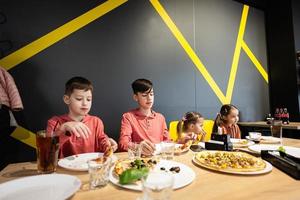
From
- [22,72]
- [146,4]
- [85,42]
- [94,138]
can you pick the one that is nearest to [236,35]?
[146,4]

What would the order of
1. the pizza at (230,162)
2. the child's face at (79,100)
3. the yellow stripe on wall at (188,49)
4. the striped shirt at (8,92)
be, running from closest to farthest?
the pizza at (230,162) → the child's face at (79,100) → the striped shirt at (8,92) → the yellow stripe on wall at (188,49)

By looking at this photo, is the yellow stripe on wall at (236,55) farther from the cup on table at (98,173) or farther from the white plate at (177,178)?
the cup on table at (98,173)

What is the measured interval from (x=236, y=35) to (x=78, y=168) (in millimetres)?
3208

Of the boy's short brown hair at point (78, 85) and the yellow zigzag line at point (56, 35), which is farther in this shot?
the yellow zigzag line at point (56, 35)

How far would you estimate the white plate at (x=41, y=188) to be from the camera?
58cm

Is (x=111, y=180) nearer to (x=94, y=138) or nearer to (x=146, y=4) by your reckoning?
(x=94, y=138)

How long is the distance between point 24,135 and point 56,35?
99cm

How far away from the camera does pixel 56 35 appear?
6.35 ft

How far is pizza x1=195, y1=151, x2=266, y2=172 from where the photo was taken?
0.77 m

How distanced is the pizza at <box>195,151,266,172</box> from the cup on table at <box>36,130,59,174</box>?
0.63m

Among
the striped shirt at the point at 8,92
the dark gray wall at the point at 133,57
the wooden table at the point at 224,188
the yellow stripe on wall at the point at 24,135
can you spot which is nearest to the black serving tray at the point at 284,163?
the wooden table at the point at 224,188

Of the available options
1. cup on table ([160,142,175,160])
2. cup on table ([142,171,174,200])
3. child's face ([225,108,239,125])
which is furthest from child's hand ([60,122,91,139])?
child's face ([225,108,239,125])

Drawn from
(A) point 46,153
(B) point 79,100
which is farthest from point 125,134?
(A) point 46,153

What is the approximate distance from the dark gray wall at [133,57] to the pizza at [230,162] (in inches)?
55.2
